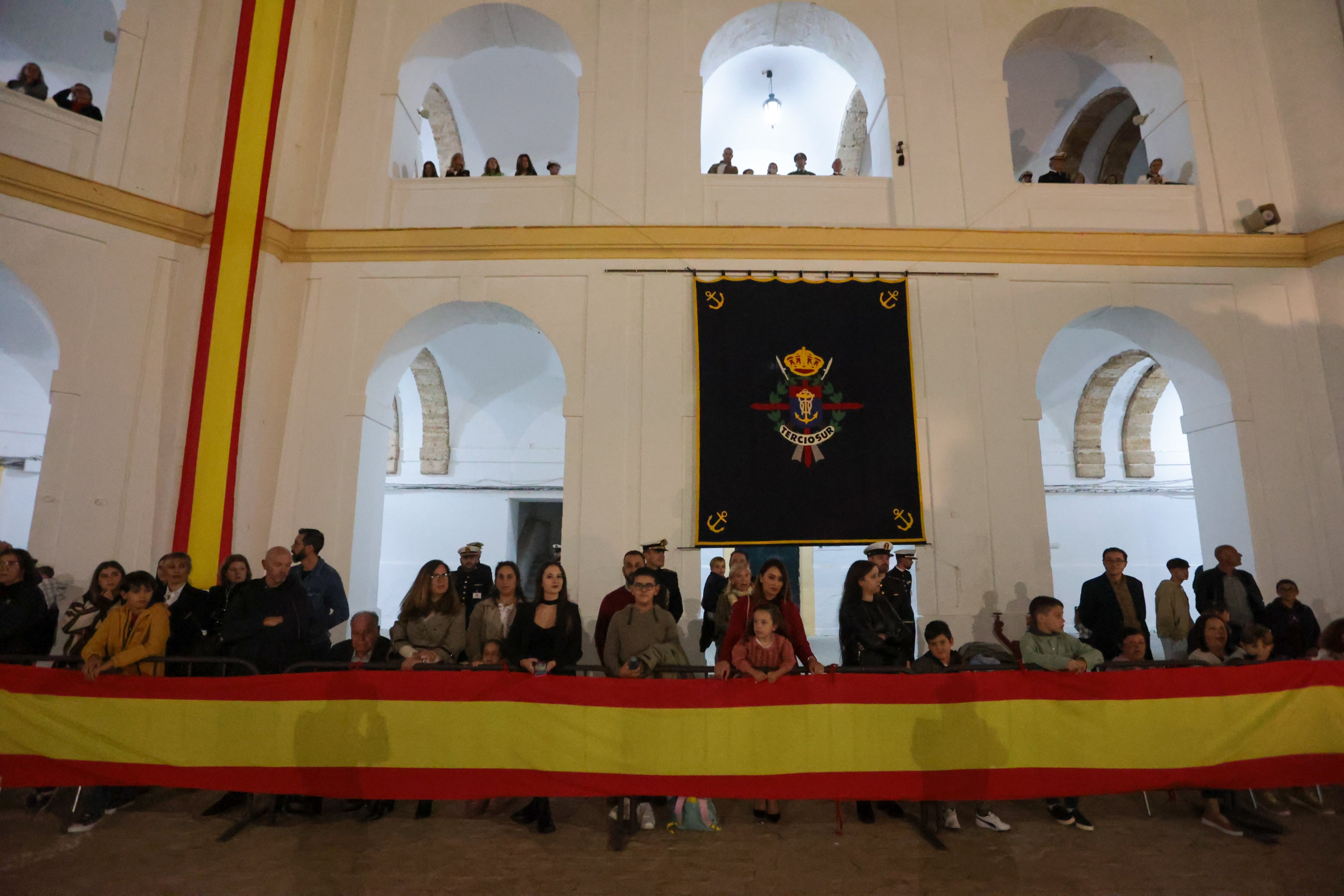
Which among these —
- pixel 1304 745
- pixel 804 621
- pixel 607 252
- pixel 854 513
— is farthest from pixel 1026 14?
pixel 804 621

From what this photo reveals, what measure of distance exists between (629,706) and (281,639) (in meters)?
2.21

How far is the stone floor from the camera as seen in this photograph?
11.1ft

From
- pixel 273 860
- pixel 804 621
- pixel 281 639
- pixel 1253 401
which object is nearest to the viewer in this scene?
pixel 273 860

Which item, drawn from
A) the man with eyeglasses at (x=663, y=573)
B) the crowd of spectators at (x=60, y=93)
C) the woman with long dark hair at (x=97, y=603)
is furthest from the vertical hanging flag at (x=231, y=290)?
the man with eyeglasses at (x=663, y=573)

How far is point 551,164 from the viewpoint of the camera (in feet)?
25.7

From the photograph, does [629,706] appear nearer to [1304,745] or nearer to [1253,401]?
[1304,745]

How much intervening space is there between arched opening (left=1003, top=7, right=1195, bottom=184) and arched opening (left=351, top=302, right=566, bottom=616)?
7396mm

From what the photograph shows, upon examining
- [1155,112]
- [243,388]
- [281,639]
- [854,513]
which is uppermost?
[1155,112]

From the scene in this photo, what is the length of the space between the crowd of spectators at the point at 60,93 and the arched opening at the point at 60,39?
1490 mm

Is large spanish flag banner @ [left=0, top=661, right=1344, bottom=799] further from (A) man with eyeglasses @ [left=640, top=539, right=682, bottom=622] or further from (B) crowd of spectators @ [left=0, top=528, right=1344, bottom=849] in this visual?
(A) man with eyeglasses @ [left=640, top=539, right=682, bottom=622]

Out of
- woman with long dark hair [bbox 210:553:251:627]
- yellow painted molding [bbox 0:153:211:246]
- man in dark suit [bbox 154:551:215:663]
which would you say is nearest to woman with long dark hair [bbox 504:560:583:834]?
woman with long dark hair [bbox 210:553:251:627]

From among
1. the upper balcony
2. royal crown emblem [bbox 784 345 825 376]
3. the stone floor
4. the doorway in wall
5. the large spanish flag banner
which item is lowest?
the stone floor

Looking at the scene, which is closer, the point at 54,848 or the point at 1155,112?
the point at 54,848

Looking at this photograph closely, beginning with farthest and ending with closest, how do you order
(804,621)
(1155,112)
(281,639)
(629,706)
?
Result: (804,621) < (1155,112) < (281,639) < (629,706)
